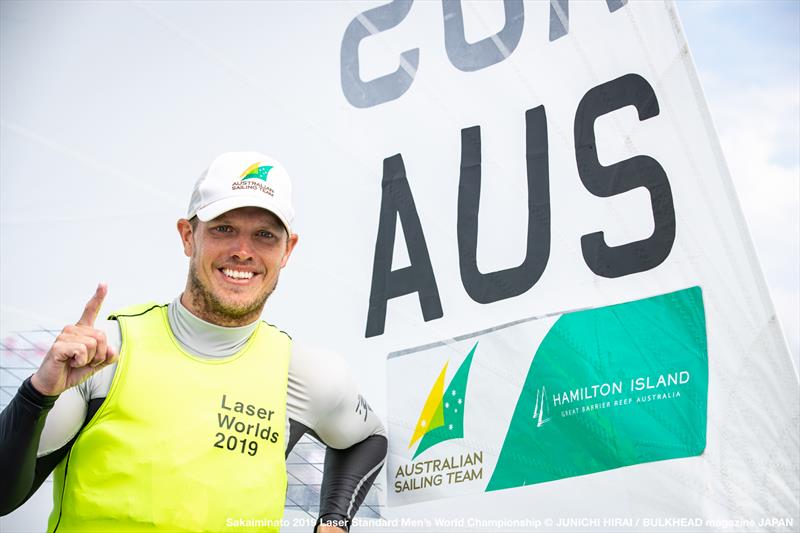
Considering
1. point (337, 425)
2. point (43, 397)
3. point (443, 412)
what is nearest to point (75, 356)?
point (43, 397)

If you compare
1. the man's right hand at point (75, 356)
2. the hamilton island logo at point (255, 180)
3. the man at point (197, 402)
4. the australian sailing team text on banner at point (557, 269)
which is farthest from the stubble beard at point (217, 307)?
the australian sailing team text on banner at point (557, 269)

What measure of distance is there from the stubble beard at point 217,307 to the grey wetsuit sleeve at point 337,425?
0.44ft

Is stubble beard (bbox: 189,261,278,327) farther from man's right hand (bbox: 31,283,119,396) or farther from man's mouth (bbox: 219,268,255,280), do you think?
man's right hand (bbox: 31,283,119,396)

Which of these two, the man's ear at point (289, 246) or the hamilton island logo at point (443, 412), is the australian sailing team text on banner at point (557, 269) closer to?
the hamilton island logo at point (443, 412)

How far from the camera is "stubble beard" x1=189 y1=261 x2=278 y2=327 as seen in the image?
3.70 ft

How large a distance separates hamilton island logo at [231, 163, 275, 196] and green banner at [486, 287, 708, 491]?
47cm

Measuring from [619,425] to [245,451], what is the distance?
1.65 ft

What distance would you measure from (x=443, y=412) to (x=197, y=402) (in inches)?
16.5

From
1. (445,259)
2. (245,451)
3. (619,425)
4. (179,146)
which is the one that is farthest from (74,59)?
(619,425)

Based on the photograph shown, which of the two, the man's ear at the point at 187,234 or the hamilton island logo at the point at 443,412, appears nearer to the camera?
the man's ear at the point at 187,234

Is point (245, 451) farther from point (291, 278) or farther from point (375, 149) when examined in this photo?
point (375, 149)

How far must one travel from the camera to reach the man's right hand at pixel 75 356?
86 cm

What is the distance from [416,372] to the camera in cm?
139

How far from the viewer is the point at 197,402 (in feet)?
3.57
